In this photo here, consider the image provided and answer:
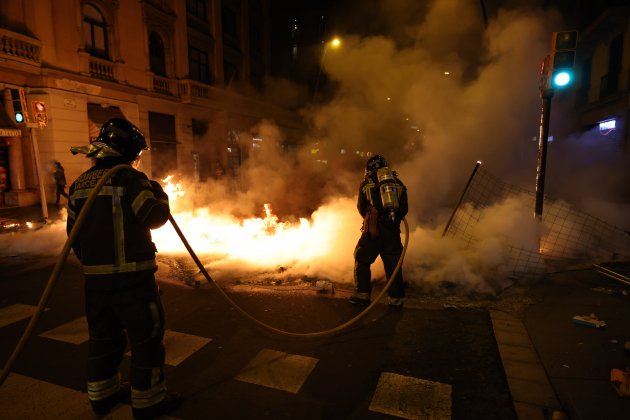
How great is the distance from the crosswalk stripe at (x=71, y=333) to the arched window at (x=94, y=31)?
14.3m

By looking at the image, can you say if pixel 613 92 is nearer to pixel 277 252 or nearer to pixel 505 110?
pixel 505 110

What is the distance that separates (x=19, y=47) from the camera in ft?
38.6

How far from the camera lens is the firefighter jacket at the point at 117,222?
237 centimetres

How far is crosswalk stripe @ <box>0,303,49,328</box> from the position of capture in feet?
13.2

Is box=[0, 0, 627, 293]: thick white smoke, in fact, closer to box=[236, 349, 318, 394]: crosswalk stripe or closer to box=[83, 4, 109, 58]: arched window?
box=[236, 349, 318, 394]: crosswalk stripe

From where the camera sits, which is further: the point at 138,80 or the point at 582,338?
the point at 138,80

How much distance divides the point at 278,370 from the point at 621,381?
247 cm

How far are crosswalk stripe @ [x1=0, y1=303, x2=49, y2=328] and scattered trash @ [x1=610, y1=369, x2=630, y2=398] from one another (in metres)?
5.41

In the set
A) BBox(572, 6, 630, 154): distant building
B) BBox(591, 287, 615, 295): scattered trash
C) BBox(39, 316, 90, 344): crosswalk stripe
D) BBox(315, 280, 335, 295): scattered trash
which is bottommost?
BBox(39, 316, 90, 344): crosswalk stripe

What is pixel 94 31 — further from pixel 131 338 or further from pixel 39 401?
pixel 131 338

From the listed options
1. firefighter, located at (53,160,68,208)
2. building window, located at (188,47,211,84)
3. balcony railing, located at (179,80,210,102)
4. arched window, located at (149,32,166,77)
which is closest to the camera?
firefighter, located at (53,160,68,208)

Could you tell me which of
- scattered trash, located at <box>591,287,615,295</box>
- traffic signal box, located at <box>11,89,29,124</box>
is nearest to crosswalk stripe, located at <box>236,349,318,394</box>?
scattered trash, located at <box>591,287,615,295</box>

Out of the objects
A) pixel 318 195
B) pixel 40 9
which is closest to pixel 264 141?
pixel 318 195

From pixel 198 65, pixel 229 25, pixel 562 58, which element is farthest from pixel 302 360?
pixel 229 25
